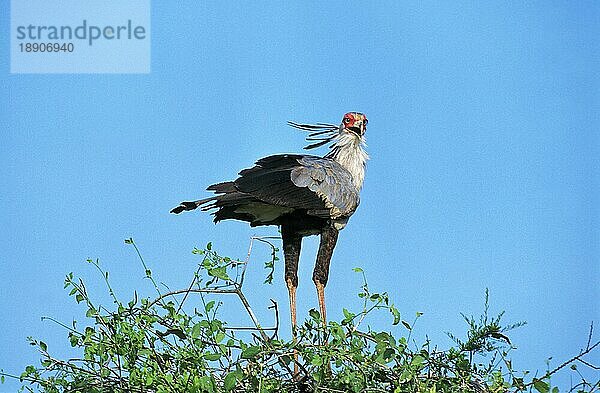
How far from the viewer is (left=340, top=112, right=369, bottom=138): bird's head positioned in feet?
9.74

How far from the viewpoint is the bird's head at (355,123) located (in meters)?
2.97

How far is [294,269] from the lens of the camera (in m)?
2.76

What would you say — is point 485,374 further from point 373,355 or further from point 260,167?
point 260,167

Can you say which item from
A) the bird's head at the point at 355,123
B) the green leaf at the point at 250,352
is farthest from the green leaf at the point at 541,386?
the bird's head at the point at 355,123

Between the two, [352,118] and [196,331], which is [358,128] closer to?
[352,118]

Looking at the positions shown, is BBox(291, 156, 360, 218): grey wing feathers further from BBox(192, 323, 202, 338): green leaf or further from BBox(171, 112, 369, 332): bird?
BBox(192, 323, 202, 338): green leaf

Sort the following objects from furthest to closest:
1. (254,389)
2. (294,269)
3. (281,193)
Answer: (294,269) < (281,193) < (254,389)

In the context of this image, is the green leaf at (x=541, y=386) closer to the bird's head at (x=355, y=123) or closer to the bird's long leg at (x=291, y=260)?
the bird's long leg at (x=291, y=260)

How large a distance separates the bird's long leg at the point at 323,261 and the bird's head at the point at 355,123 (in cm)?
38

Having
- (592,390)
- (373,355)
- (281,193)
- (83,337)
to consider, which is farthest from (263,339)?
(592,390)

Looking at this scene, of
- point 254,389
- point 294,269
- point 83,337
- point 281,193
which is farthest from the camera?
point 294,269

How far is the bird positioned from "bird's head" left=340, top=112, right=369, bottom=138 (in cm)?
9

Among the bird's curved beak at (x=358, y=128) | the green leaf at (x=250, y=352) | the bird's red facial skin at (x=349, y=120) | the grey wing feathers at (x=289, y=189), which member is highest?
the bird's red facial skin at (x=349, y=120)

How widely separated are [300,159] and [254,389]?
0.89 m
